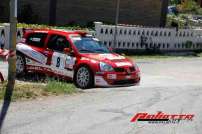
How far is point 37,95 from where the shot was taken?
37.8ft

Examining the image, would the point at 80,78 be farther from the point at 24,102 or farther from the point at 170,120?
the point at 170,120

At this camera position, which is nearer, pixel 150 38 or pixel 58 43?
pixel 58 43

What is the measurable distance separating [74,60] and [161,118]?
5022mm

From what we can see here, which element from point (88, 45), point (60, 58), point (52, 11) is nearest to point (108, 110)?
point (60, 58)

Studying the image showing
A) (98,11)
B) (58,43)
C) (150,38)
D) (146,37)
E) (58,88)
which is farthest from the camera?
(98,11)

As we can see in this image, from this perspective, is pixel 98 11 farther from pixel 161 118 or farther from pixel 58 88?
pixel 161 118

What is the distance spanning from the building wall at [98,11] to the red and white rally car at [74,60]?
45.4 ft

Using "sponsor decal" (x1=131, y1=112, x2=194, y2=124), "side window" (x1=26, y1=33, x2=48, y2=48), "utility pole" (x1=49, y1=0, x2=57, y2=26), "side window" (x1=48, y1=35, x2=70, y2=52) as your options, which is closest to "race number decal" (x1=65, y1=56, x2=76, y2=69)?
"side window" (x1=48, y1=35, x2=70, y2=52)

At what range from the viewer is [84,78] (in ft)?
47.8

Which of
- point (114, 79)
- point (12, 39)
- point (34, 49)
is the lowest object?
point (114, 79)

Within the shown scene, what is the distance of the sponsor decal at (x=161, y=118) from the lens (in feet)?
32.8

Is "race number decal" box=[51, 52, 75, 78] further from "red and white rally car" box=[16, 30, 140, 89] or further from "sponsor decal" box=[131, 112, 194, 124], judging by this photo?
"sponsor decal" box=[131, 112, 194, 124]

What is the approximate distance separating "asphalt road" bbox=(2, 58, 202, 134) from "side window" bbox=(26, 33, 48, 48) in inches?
112

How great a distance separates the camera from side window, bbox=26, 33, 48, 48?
15917 mm
